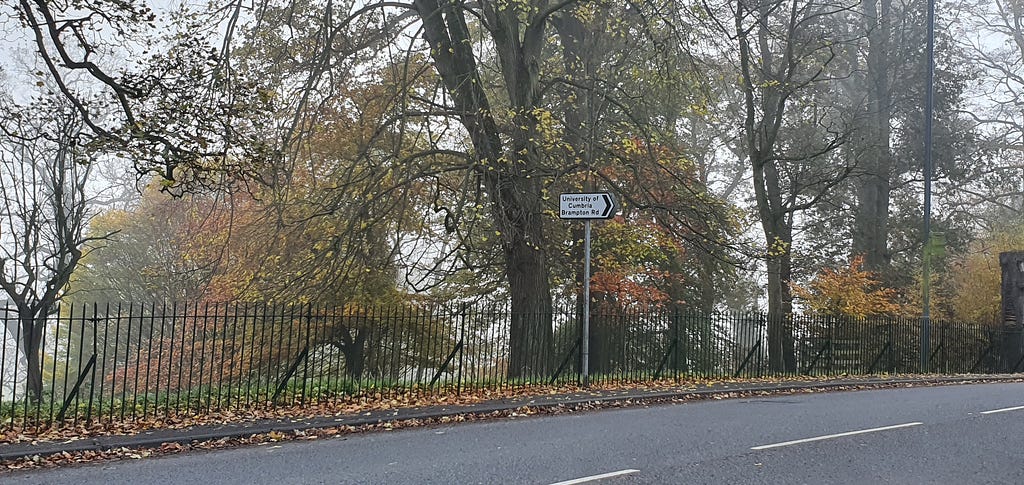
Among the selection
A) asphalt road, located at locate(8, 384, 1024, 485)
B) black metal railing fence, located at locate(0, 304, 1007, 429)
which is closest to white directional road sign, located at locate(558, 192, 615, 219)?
black metal railing fence, located at locate(0, 304, 1007, 429)

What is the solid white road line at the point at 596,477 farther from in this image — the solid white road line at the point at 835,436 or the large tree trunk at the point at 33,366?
the large tree trunk at the point at 33,366

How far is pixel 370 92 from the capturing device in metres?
17.0

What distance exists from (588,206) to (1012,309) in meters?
19.6

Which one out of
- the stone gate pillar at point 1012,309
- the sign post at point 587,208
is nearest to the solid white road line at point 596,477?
the sign post at point 587,208

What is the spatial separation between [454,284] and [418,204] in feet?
20.6

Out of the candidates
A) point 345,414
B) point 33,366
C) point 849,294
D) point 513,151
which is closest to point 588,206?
point 513,151

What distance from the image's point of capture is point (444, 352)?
77.0 feet

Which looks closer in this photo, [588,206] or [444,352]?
[588,206]

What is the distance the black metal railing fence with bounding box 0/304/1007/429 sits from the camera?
11086 mm

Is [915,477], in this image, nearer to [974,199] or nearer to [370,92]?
[370,92]

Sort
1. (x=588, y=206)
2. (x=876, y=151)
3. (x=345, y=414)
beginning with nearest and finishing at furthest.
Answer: (x=345, y=414) → (x=588, y=206) → (x=876, y=151)

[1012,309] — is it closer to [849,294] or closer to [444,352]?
[849,294]

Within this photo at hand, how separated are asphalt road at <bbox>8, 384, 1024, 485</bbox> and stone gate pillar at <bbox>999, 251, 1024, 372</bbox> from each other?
15875mm

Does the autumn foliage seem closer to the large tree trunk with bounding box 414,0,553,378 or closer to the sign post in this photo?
the large tree trunk with bounding box 414,0,553,378
